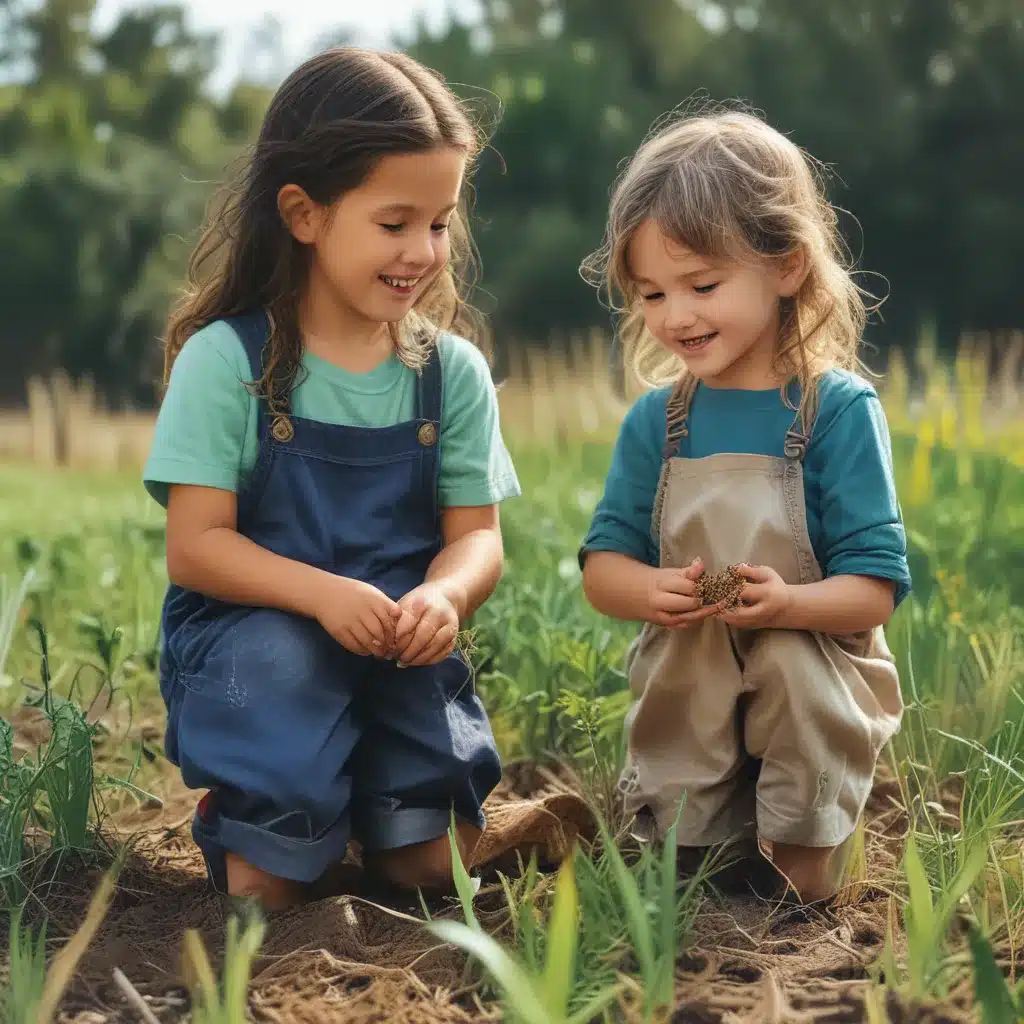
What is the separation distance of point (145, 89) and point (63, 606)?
2822cm

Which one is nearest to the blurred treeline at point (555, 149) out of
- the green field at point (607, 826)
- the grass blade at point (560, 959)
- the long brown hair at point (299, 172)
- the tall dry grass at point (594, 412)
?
the tall dry grass at point (594, 412)

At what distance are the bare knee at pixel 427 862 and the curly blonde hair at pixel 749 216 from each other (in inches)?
35.2

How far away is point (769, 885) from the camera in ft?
7.80

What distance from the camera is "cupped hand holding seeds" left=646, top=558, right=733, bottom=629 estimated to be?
2.18 m

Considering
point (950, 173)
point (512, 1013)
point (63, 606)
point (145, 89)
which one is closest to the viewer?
point (512, 1013)

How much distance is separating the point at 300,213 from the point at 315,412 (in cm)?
34

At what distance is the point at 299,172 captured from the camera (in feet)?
7.65

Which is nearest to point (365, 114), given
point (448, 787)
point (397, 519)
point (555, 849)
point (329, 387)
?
point (329, 387)

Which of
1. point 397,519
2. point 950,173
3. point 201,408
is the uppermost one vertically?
point 201,408

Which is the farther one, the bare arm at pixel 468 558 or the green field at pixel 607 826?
the bare arm at pixel 468 558

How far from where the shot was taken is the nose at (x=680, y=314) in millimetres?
2246

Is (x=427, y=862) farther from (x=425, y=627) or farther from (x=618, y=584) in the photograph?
(x=618, y=584)

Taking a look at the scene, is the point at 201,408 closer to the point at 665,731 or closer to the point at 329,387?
the point at 329,387

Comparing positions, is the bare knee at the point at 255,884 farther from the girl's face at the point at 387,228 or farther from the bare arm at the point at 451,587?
the girl's face at the point at 387,228
